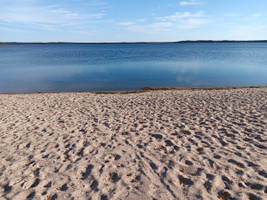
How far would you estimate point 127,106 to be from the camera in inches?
470

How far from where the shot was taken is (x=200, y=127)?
807cm

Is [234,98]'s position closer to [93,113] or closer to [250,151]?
[250,151]

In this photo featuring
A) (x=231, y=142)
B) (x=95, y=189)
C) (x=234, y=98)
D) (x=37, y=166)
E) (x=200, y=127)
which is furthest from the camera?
(x=234, y=98)

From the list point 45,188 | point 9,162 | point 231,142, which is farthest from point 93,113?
point 231,142

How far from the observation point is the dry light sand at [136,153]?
455 centimetres

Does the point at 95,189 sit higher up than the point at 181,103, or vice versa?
the point at 181,103

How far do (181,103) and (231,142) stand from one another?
18.4ft

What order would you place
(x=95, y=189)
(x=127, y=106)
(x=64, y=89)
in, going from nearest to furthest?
(x=95, y=189) < (x=127, y=106) < (x=64, y=89)

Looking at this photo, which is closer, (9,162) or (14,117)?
(9,162)

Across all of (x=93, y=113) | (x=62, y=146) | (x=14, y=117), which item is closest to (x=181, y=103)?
(x=93, y=113)

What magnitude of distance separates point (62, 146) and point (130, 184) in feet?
10.7

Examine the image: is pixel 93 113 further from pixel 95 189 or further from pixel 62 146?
pixel 95 189

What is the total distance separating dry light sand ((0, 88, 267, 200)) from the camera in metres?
4.55

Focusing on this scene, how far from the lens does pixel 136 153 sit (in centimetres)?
618
